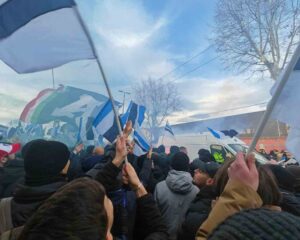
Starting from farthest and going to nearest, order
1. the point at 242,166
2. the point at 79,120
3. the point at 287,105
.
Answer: the point at 79,120, the point at 287,105, the point at 242,166

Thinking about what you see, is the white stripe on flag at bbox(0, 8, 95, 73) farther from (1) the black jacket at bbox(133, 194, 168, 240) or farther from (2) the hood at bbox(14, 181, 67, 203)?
(1) the black jacket at bbox(133, 194, 168, 240)

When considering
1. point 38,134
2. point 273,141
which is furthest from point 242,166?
point 273,141

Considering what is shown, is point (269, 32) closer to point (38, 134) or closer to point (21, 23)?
point (38, 134)

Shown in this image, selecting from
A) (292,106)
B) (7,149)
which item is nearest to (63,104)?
(7,149)

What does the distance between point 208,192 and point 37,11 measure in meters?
2.06

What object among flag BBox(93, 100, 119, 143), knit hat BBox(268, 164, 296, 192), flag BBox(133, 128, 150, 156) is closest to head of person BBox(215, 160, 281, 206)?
knit hat BBox(268, 164, 296, 192)

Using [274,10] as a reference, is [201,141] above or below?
below

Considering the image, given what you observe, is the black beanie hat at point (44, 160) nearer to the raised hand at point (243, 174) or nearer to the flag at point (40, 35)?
the flag at point (40, 35)

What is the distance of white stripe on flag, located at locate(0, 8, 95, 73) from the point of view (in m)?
2.63

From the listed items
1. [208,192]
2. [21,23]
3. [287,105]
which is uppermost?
[21,23]

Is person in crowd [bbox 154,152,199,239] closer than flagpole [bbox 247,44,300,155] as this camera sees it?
No

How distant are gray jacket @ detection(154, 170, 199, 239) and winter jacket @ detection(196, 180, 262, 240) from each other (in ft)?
6.64

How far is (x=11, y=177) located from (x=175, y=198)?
1900 mm

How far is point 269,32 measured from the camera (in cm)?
1614
